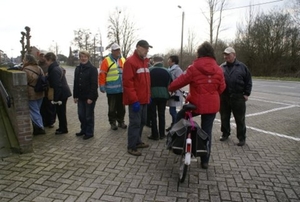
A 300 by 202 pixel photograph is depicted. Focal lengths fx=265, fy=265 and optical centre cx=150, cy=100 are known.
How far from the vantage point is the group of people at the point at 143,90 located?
154 inches

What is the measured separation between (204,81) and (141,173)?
1641 mm

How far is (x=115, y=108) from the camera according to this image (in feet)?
20.8

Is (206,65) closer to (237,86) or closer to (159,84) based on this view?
(237,86)

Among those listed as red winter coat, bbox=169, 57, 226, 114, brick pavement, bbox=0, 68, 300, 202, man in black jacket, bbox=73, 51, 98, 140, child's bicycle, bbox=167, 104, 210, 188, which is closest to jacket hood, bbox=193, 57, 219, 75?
red winter coat, bbox=169, 57, 226, 114

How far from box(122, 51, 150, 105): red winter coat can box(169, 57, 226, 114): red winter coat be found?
2.24ft

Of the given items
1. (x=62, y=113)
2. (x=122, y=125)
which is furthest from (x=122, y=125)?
(x=62, y=113)

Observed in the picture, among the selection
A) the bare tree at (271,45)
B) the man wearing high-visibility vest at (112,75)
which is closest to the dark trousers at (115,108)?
the man wearing high-visibility vest at (112,75)

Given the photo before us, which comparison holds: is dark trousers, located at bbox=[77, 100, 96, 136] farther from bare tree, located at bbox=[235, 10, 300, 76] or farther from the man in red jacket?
bare tree, located at bbox=[235, 10, 300, 76]

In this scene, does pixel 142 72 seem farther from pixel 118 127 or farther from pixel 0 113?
pixel 0 113

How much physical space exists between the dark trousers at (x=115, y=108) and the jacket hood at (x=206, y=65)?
2809 millimetres

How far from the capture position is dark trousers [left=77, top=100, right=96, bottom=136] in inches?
215

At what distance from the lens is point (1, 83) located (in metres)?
5.25

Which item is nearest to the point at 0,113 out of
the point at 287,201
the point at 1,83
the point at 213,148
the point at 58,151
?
the point at 1,83

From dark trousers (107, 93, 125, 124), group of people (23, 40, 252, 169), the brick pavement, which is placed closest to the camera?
the brick pavement
